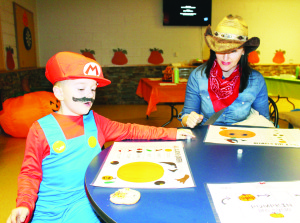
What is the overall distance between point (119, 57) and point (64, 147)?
535cm

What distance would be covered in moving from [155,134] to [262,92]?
0.89 meters

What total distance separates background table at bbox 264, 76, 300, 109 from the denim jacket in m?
1.87

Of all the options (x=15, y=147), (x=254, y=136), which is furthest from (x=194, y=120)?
(x=15, y=147)

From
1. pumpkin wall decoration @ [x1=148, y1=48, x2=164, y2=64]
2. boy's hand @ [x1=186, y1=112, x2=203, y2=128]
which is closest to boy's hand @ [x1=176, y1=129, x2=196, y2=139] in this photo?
boy's hand @ [x1=186, y1=112, x2=203, y2=128]

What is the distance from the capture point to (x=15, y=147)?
123 inches

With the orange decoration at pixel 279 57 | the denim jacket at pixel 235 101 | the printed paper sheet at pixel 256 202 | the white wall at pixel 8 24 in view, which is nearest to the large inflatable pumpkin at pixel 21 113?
the white wall at pixel 8 24

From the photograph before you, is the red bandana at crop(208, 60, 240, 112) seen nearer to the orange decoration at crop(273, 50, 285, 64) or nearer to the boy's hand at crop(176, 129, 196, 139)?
the boy's hand at crop(176, 129, 196, 139)

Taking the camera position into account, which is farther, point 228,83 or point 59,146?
point 228,83

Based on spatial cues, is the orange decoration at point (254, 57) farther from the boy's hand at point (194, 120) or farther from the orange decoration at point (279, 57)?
the boy's hand at point (194, 120)

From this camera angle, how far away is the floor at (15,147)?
6.47 ft

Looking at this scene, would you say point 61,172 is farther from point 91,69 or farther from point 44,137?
point 91,69

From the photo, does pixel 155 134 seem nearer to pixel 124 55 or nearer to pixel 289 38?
pixel 124 55

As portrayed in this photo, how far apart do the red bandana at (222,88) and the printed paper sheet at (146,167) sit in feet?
2.25

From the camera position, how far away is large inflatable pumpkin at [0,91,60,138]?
345 centimetres
